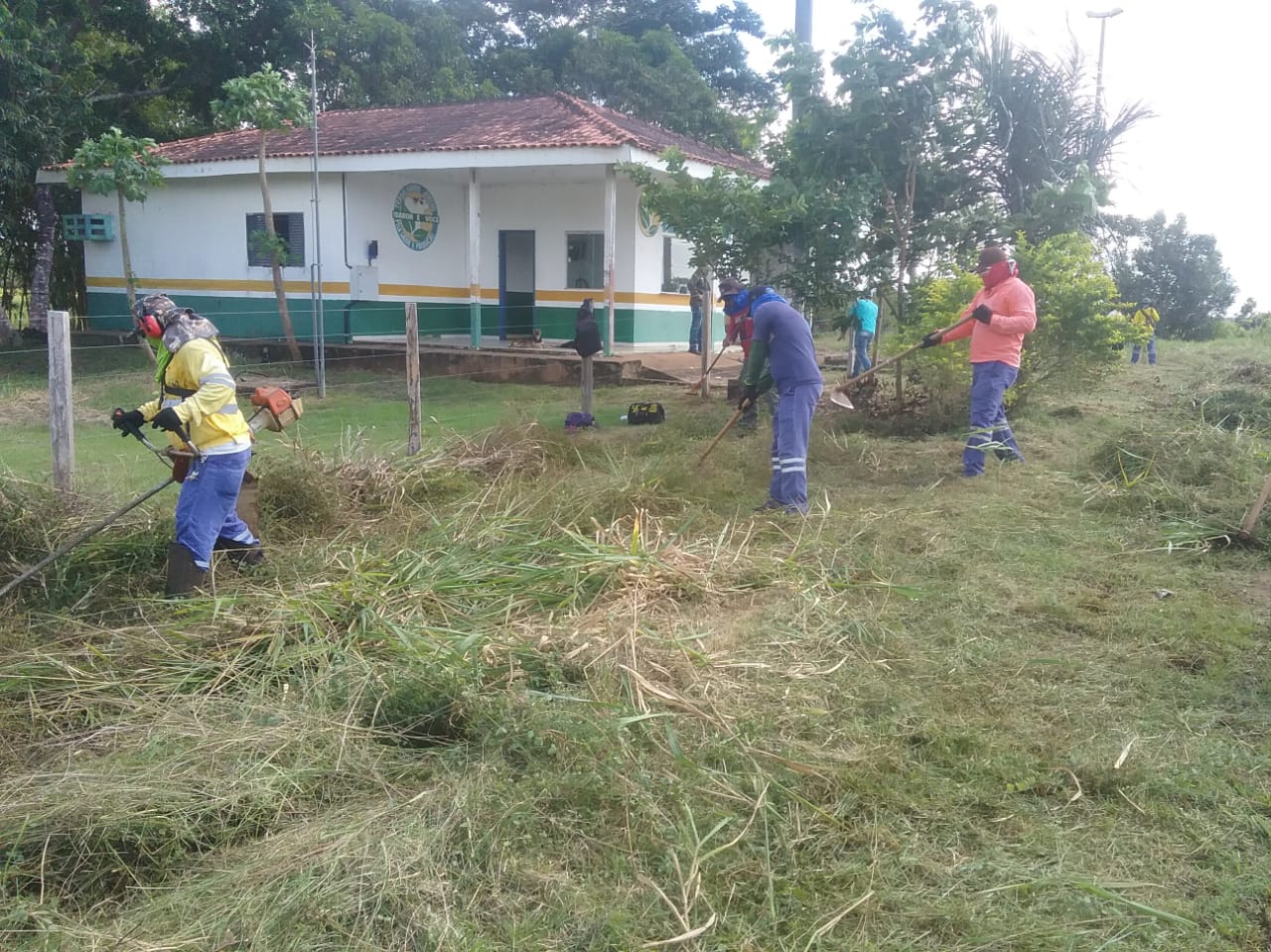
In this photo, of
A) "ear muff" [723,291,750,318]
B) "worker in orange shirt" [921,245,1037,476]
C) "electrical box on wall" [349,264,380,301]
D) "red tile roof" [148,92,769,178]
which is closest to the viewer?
"worker in orange shirt" [921,245,1037,476]

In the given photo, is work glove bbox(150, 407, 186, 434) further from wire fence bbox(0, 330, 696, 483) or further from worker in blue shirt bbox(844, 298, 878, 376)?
worker in blue shirt bbox(844, 298, 878, 376)

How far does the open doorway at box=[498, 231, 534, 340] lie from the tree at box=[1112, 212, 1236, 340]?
15415 millimetres

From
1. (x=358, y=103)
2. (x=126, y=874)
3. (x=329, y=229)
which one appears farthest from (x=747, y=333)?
(x=358, y=103)

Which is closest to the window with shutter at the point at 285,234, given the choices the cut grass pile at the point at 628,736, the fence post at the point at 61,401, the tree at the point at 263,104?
the tree at the point at 263,104

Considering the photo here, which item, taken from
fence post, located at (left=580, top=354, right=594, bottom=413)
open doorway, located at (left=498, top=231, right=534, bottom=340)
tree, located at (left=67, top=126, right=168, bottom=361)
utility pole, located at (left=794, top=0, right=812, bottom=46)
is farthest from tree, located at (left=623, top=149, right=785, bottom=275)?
tree, located at (left=67, top=126, right=168, bottom=361)

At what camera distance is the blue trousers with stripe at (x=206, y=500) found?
15.4 ft

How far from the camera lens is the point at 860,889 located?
9.10 feet

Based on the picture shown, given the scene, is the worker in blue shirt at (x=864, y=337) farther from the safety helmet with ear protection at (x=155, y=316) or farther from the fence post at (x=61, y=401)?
the safety helmet with ear protection at (x=155, y=316)

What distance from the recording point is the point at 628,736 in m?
3.43

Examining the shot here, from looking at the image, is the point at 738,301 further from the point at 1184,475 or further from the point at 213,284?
the point at 213,284

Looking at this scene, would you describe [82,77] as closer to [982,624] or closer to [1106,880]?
[982,624]

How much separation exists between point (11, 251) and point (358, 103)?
7.78 m

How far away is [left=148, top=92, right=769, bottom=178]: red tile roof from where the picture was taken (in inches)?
582

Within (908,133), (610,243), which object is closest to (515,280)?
(610,243)
